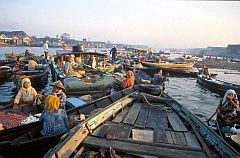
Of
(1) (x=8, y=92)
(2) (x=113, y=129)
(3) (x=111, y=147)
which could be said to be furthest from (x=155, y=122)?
(1) (x=8, y=92)

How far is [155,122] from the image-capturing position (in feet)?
17.4

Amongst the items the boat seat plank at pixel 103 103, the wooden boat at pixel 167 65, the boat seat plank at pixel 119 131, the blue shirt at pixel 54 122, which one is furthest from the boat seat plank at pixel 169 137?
the wooden boat at pixel 167 65

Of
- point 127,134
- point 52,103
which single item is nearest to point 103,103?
point 52,103

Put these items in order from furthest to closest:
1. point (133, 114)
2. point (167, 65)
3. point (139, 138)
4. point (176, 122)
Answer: point (167, 65) < point (133, 114) < point (176, 122) < point (139, 138)

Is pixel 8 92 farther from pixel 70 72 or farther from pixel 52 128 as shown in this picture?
pixel 52 128

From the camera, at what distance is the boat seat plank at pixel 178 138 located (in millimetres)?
4054

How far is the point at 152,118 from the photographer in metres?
5.65

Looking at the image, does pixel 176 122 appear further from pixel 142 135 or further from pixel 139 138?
pixel 139 138

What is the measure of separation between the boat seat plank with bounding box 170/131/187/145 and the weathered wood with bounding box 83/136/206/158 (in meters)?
0.41

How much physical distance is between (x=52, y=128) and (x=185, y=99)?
1270 cm

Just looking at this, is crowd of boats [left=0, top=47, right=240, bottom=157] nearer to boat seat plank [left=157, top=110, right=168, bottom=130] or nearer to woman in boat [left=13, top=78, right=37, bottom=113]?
boat seat plank [left=157, top=110, right=168, bottom=130]

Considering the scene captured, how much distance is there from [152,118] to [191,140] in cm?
159

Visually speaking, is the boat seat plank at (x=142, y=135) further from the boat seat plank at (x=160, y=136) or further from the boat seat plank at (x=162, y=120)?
the boat seat plank at (x=162, y=120)

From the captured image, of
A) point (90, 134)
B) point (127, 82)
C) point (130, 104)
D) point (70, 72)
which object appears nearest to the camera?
point (90, 134)
